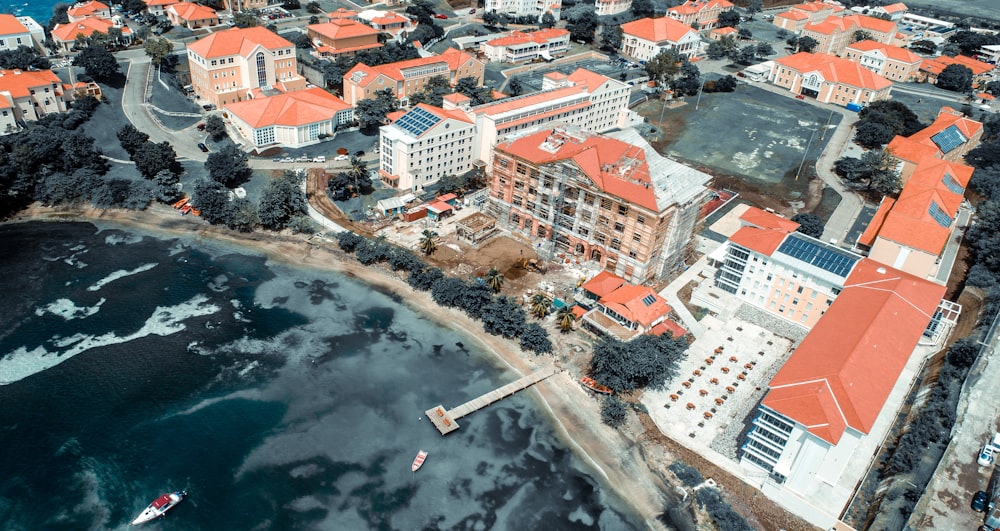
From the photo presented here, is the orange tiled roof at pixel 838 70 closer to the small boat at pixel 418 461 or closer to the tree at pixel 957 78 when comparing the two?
the tree at pixel 957 78

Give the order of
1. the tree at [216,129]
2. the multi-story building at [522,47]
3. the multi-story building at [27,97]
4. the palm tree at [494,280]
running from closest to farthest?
the palm tree at [494,280]
the multi-story building at [27,97]
the tree at [216,129]
the multi-story building at [522,47]

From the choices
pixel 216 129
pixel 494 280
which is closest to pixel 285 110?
pixel 216 129

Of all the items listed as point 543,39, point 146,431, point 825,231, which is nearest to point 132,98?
point 146,431

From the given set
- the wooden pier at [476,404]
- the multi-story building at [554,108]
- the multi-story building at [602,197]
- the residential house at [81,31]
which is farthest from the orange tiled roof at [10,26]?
the wooden pier at [476,404]

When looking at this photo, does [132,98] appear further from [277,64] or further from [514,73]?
[514,73]

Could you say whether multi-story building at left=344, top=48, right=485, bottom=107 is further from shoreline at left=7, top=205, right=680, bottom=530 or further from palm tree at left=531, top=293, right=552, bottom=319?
palm tree at left=531, top=293, right=552, bottom=319

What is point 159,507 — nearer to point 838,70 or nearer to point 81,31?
point 81,31
